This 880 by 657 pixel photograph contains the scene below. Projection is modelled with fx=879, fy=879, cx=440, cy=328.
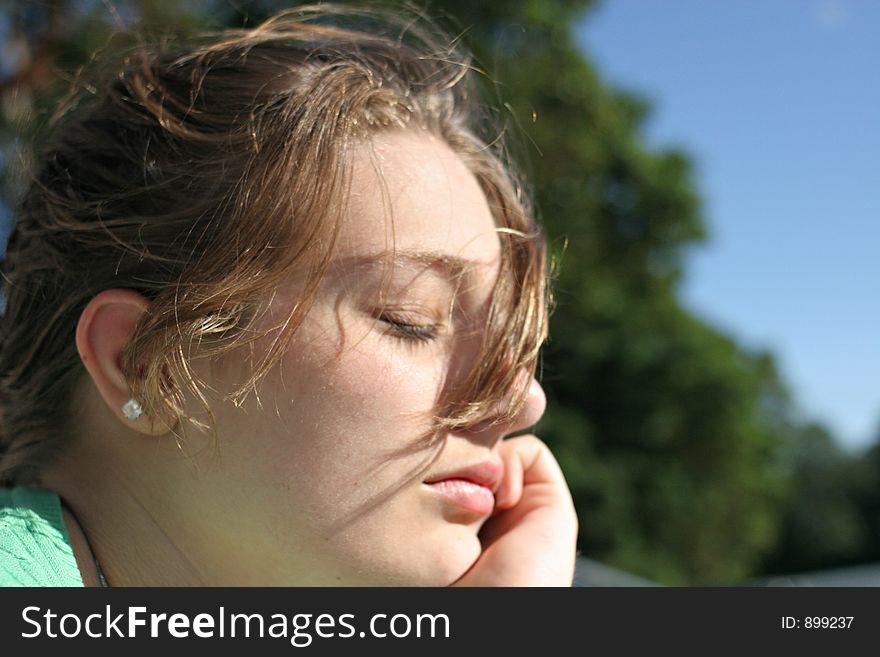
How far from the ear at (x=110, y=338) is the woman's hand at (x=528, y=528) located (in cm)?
77

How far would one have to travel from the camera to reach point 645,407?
44.3 ft

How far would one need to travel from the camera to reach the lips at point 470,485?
174cm

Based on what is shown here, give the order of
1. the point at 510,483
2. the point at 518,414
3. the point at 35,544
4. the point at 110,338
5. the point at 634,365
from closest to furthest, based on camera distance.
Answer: the point at 35,544 → the point at 110,338 → the point at 518,414 → the point at 510,483 → the point at 634,365

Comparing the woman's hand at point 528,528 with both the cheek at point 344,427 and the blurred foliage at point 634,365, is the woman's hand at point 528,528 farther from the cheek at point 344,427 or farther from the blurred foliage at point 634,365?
A: the blurred foliage at point 634,365

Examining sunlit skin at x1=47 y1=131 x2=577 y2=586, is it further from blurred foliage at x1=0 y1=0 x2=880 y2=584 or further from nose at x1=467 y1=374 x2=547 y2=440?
blurred foliage at x1=0 y1=0 x2=880 y2=584

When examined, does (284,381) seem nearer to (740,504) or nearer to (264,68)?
(264,68)

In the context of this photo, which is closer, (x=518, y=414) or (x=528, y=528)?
(x=518, y=414)

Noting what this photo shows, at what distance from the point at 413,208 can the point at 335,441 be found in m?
0.49

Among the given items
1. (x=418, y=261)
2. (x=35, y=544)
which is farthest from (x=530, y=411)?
(x=35, y=544)

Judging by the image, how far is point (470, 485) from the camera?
1816 mm

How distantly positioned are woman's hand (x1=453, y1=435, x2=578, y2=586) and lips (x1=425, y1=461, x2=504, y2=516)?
151 millimetres

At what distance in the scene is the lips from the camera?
1736 mm

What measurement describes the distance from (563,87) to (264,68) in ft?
33.5

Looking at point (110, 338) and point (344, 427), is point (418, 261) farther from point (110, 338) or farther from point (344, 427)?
point (110, 338)
